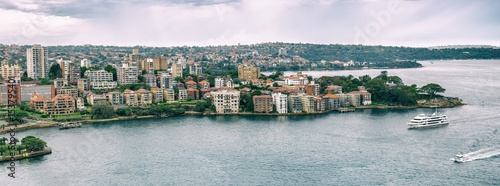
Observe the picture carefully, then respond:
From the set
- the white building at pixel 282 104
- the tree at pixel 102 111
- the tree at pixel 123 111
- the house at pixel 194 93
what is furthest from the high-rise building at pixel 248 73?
the tree at pixel 102 111

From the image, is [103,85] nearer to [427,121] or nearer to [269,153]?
[269,153]

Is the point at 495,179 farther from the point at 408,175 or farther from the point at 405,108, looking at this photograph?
the point at 405,108

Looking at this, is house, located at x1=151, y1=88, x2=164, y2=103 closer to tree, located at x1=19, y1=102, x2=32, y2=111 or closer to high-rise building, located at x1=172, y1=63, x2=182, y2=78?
tree, located at x1=19, y1=102, x2=32, y2=111

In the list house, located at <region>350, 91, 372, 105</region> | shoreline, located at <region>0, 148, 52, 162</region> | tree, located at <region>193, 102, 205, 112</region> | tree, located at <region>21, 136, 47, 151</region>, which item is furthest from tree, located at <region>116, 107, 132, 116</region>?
house, located at <region>350, 91, 372, 105</region>

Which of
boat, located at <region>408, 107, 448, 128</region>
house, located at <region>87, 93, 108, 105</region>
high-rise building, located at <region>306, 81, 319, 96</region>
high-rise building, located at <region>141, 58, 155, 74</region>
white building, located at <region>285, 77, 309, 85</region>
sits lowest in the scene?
boat, located at <region>408, 107, 448, 128</region>

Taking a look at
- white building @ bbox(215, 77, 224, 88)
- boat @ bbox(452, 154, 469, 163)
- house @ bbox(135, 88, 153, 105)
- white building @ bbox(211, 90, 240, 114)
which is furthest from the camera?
white building @ bbox(215, 77, 224, 88)

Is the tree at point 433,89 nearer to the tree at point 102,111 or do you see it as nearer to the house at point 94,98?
the tree at point 102,111

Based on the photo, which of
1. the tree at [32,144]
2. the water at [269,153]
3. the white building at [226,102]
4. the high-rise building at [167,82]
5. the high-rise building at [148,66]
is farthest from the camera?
the high-rise building at [148,66]
